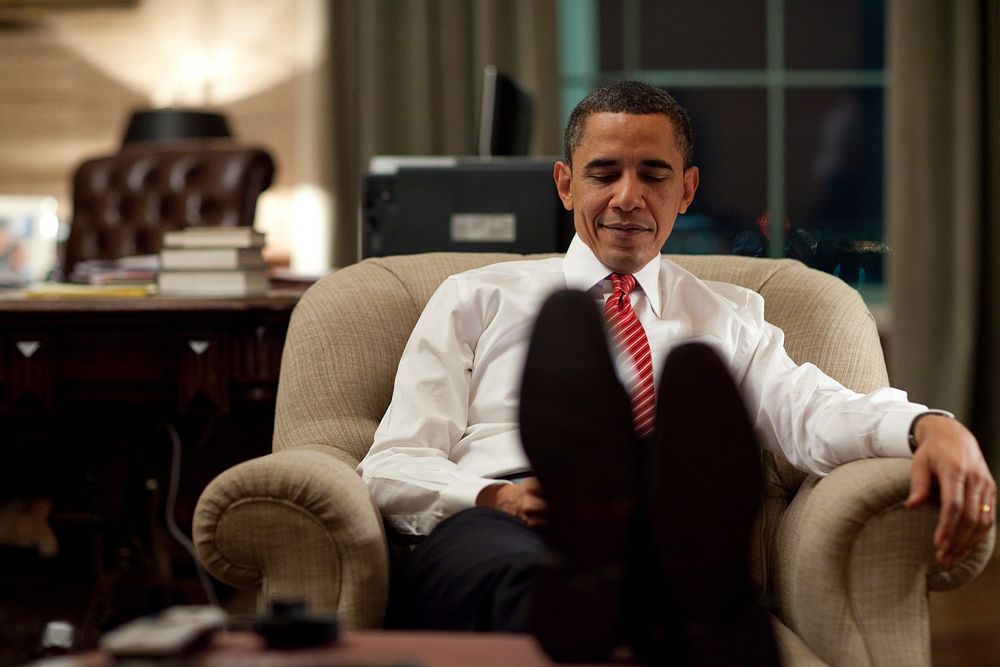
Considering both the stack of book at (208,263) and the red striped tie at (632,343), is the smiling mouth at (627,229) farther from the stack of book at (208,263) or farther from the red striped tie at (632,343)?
the stack of book at (208,263)

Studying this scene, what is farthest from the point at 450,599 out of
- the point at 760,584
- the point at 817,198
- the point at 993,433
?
the point at 817,198

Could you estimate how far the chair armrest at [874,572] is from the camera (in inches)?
48.1

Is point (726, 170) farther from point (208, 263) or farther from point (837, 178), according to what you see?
point (208, 263)

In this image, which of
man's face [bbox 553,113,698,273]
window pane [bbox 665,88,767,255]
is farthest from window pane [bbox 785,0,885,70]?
man's face [bbox 553,113,698,273]

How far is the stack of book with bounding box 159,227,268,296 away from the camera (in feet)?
7.00

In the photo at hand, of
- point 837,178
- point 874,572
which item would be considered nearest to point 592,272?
point 874,572

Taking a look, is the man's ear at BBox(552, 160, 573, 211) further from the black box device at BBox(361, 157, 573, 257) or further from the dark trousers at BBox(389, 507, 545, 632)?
the dark trousers at BBox(389, 507, 545, 632)

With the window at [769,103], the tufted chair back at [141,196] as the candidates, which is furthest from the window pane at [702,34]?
the tufted chair back at [141,196]

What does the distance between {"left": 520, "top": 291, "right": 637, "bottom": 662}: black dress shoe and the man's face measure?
66 centimetres

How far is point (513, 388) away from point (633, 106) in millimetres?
440

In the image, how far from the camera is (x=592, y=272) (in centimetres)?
164

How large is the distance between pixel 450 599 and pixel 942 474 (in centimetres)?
56

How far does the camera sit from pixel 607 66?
4484mm

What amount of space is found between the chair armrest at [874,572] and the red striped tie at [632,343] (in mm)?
303
